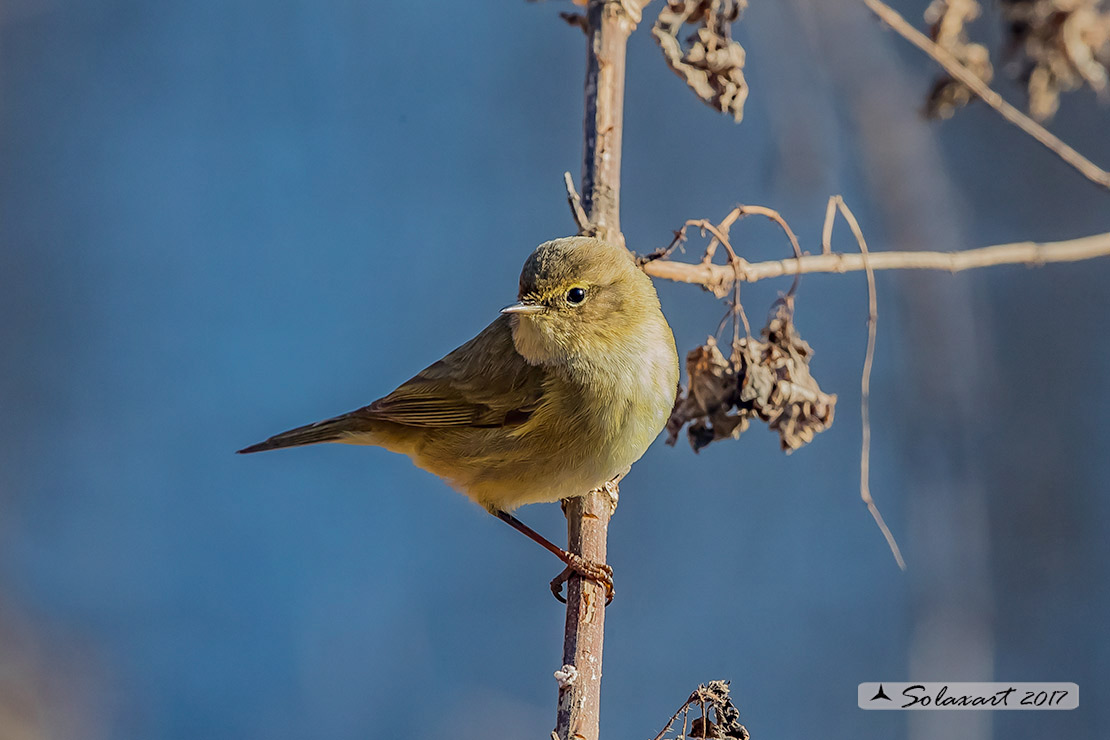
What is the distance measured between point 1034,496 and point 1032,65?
5166 mm

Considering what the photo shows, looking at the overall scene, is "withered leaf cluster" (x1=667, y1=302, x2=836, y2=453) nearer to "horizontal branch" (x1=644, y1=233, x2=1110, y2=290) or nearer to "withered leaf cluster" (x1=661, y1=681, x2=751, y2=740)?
"horizontal branch" (x1=644, y1=233, x2=1110, y2=290)

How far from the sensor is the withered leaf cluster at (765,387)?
10.4 ft

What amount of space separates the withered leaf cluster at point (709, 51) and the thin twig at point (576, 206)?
505 mm

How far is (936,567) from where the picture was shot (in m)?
5.11

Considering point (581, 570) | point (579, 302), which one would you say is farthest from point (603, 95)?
point (581, 570)

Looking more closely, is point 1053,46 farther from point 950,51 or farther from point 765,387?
point 765,387

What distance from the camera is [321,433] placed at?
14.0 feet

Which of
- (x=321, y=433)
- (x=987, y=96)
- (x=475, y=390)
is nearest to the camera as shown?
(x=987, y=96)

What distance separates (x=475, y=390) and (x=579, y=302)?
0.63m

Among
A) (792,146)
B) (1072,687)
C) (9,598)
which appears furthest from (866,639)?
(9,598)

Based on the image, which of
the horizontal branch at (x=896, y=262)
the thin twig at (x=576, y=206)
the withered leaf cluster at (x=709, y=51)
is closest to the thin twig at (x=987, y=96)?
the horizontal branch at (x=896, y=262)

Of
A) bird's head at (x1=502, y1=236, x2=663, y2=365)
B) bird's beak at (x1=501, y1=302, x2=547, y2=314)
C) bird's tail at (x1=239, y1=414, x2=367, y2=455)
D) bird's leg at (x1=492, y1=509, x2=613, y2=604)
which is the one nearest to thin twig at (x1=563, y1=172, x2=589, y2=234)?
bird's head at (x1=502, y1=236, x2=663, y2=365)

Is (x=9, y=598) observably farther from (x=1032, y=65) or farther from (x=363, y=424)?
(x=1032, y=65)

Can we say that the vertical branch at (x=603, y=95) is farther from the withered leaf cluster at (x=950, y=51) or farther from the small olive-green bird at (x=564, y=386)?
the withered leaf cluster at (x=950, y=51)
